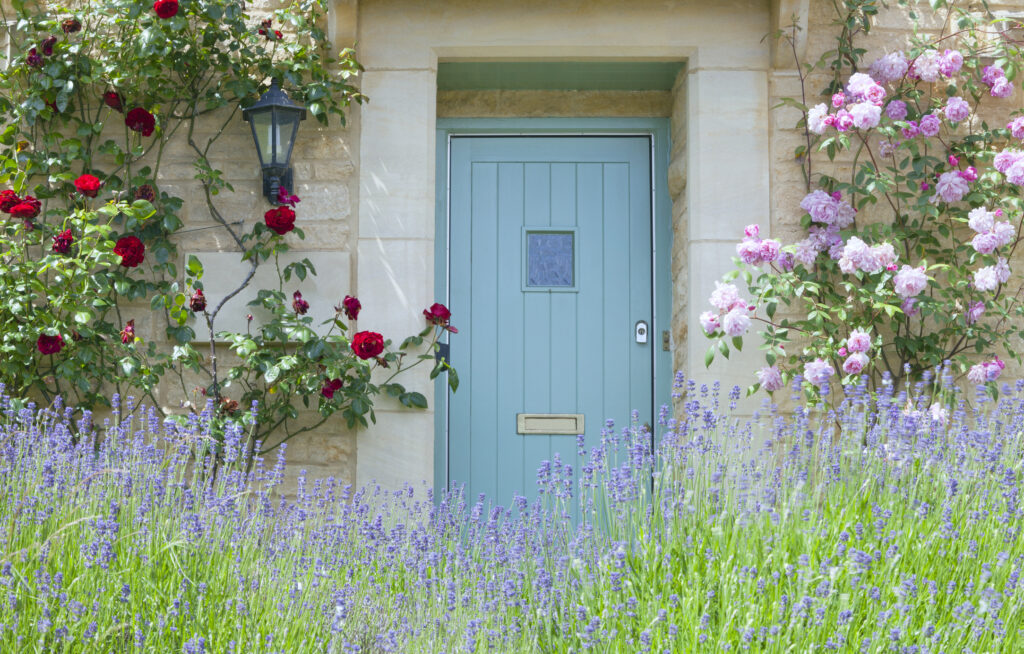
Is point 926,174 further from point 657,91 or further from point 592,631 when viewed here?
point 592,631

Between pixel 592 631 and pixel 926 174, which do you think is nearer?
pixel 592 631

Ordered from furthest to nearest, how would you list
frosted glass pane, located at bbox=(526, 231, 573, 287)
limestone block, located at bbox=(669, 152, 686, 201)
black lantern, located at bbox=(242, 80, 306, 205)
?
frosted glass pane, located at bbox=(526, 231, 573, 287) → limestone block, located at bbox=(669, 152, 686, 201) → black lantern, located at bbox=(242, 80, 306, 205)

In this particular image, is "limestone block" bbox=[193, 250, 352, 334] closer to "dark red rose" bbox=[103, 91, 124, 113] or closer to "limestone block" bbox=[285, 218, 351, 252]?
"limestone block" bbox=[285, 218, 351, 252]

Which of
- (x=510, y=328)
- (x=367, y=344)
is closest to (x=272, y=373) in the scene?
(x=367, y=344)

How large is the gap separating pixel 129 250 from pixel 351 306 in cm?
101

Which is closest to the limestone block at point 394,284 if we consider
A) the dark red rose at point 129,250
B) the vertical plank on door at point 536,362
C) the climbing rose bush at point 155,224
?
the climbing rose bush at point 155,224

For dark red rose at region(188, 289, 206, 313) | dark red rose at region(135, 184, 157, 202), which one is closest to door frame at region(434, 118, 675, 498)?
dark red rose at region(188, 289, 206, 313)

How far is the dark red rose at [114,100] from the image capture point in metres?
4.75

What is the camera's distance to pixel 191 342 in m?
4.77

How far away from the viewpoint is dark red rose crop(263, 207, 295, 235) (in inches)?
180

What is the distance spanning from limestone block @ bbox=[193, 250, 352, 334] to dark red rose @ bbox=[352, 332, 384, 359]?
385 millimetres

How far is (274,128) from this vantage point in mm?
4617

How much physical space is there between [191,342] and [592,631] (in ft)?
9.70

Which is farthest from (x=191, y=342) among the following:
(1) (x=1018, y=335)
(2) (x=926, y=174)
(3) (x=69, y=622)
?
(1) (x=1018, y=335)
